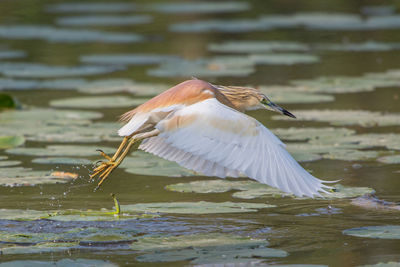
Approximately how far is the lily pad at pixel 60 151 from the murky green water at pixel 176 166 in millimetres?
19

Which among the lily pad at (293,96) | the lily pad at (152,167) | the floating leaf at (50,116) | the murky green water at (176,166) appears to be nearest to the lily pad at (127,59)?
the murky green water at (176,166)

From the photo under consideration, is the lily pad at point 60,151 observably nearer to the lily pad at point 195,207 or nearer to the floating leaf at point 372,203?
the lily pad at point 195,207

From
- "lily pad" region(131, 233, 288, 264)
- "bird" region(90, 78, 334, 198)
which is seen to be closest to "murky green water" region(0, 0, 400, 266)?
"lily pad" region(131, 233, 288, 264)

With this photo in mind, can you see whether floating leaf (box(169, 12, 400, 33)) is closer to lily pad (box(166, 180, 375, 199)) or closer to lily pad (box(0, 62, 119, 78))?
lily pad (box(0, 62, 119, 78))

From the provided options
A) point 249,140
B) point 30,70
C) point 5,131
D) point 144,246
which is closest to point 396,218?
point 249,140

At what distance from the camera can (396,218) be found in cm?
609

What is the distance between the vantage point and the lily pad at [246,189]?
265 inches

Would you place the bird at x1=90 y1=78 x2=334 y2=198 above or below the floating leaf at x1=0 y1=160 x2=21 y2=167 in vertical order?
above

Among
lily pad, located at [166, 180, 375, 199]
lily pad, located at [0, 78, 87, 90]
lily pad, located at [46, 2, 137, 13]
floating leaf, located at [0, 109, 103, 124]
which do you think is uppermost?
lily pad, located at [46, 2, 137, 13]

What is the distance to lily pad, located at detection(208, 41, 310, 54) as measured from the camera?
48.5ft

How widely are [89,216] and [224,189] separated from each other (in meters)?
1.41

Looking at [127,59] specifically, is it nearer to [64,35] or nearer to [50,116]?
[64,35]

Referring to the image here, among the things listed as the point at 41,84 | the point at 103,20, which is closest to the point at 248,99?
the point at 41,84

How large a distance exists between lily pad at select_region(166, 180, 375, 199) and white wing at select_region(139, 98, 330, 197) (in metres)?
0.94
